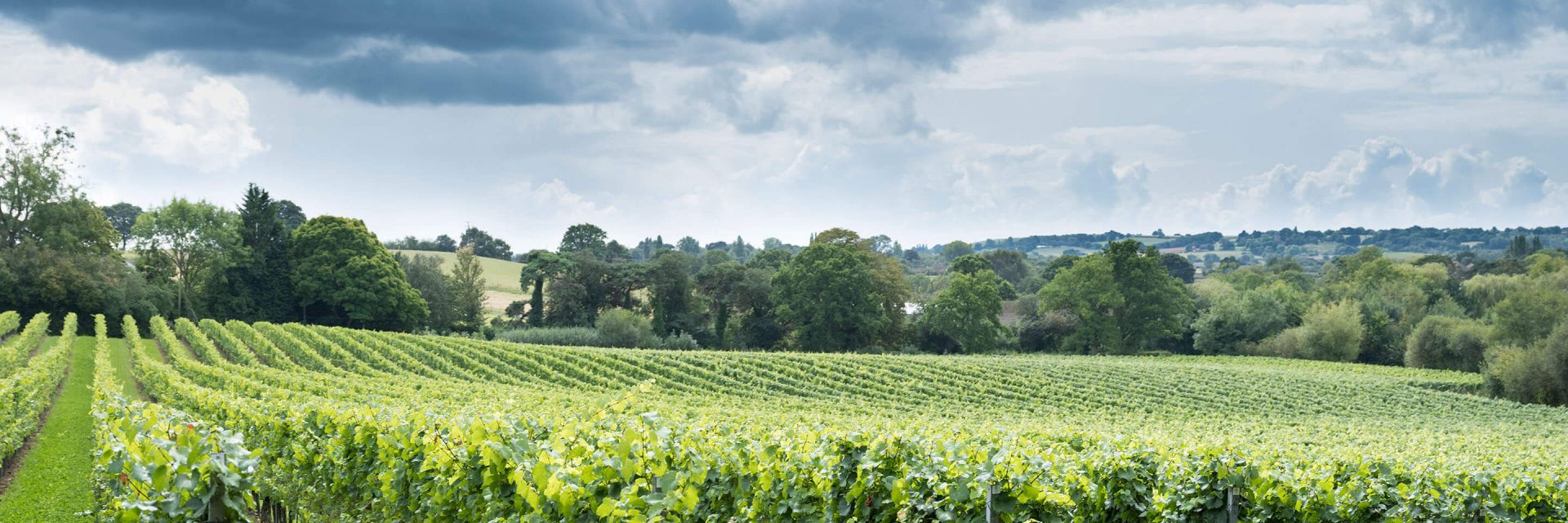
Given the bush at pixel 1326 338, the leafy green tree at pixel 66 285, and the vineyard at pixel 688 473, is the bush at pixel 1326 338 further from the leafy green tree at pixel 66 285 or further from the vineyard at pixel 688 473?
the leafy green tree at pixel 66 285

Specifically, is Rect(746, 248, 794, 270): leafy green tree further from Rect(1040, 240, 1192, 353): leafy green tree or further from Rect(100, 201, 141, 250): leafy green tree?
Rect(100, 201, 141, 250): leafy green tree

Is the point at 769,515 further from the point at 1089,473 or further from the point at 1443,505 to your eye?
the point at 1443,505

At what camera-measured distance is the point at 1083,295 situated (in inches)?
2608

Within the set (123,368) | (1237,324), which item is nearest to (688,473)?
(123,368)

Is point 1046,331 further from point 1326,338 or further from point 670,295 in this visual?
point 670,295

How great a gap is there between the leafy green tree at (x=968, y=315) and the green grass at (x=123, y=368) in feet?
142

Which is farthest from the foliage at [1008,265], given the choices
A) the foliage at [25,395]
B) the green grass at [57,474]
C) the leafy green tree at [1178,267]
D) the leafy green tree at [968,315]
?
the green grass at [57,474]

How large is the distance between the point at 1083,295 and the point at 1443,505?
61796mm

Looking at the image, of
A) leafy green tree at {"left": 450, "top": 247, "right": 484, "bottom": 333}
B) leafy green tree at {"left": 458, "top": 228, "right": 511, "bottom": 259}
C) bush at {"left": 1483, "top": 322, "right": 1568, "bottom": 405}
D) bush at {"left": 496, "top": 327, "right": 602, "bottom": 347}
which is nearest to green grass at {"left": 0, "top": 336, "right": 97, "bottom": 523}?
bush at {"left": 496, "top": 327, "right": 602, "bottom": 347}

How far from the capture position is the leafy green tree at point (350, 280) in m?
61.8

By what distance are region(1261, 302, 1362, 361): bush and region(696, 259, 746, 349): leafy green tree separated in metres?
35.5

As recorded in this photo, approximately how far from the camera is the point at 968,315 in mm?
63750

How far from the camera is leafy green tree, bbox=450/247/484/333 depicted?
70.7 m

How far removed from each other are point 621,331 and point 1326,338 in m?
44.0
